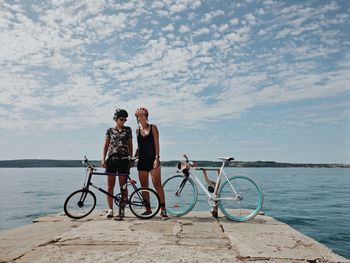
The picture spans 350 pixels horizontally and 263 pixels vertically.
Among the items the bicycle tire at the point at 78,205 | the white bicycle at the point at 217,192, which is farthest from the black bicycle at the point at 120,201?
the white bicycle at the point at 217,192

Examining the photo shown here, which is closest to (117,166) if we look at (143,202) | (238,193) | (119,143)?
(119,143)

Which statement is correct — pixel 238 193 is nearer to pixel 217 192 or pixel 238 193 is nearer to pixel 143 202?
pixel 217 192

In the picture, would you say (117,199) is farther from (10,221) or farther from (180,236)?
(10,221)

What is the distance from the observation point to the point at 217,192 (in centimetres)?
656

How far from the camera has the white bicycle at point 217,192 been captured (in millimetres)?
6387

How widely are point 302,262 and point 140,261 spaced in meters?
1.81

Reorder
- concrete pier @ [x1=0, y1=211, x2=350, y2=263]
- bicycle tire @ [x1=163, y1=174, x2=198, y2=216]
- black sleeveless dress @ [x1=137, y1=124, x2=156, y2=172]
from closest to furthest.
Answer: concrete pier @ [x1=0, y1=211, x2=350, y2=263], black sleeveless dress @ [x1=137, y1=124, x2=156, y2=172], bicycle tire @ [x1=163, y1=174, x2=198, y2=216]

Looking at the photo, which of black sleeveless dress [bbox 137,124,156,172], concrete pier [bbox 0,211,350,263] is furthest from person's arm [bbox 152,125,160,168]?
concrete pier [bbox 0,211,350,263]

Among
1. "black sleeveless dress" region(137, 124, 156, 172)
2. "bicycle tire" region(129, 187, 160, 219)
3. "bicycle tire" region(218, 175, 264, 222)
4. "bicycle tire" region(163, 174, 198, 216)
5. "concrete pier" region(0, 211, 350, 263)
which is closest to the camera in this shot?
"concrete pier" region(0, 211, 350, 263)

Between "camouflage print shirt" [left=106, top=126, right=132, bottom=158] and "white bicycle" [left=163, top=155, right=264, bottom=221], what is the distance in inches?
44.1

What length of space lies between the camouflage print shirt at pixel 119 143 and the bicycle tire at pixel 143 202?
0.81 metres

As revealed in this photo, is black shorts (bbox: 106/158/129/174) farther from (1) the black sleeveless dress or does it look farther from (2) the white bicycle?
(2) the white bicycle

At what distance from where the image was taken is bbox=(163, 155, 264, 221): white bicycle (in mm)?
6387

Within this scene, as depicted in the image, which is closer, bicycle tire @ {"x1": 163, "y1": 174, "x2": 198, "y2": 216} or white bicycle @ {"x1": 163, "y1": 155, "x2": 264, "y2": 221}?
white bicycle @ {"x1": 163, "y1": 155, "x2": 264, "y2": 221}
